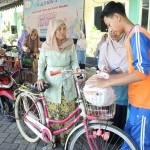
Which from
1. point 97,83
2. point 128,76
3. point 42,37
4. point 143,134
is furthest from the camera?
point 42,37

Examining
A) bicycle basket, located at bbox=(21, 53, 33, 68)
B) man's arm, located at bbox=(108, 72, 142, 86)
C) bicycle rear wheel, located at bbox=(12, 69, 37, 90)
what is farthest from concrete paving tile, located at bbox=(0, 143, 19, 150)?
bicycle basket, located at bbox=(21, 53, 33, 68)

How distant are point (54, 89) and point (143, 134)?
1.21 meters

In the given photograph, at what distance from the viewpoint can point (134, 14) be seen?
19.0 feet

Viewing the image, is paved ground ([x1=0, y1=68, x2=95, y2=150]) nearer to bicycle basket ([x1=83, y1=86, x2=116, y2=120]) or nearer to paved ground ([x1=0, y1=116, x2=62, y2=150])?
paved ground ([x1=0, y1=116, x2=62, y2=150])

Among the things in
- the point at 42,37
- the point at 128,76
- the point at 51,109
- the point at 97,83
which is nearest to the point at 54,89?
the point at 51,109

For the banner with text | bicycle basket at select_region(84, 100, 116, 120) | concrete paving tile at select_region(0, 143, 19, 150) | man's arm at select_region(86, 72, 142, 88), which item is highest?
the banner with text

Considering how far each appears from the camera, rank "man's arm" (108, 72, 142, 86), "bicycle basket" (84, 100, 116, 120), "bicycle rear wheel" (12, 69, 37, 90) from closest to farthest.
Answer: "man's arm" (108, 72, 142, 86) → "bicycle basket" (84, 100, 116, 120) → "bicycle rear wheel" (12, 69, 37, 90)

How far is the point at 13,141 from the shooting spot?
9.76ft

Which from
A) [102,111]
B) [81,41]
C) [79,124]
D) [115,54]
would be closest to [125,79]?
[102,111]

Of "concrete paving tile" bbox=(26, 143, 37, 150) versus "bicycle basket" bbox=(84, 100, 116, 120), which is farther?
"concrete paving tile" bbox=(26, 143, 37, 150)

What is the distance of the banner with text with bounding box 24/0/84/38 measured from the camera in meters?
4.37

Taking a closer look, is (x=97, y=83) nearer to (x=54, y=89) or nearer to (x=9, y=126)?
(x=54, y=89)

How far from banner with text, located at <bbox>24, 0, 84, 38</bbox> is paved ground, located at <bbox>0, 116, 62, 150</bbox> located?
2.30 m

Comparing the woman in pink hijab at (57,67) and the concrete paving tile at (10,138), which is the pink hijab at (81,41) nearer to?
the woman in pink hijab at (57,67)
